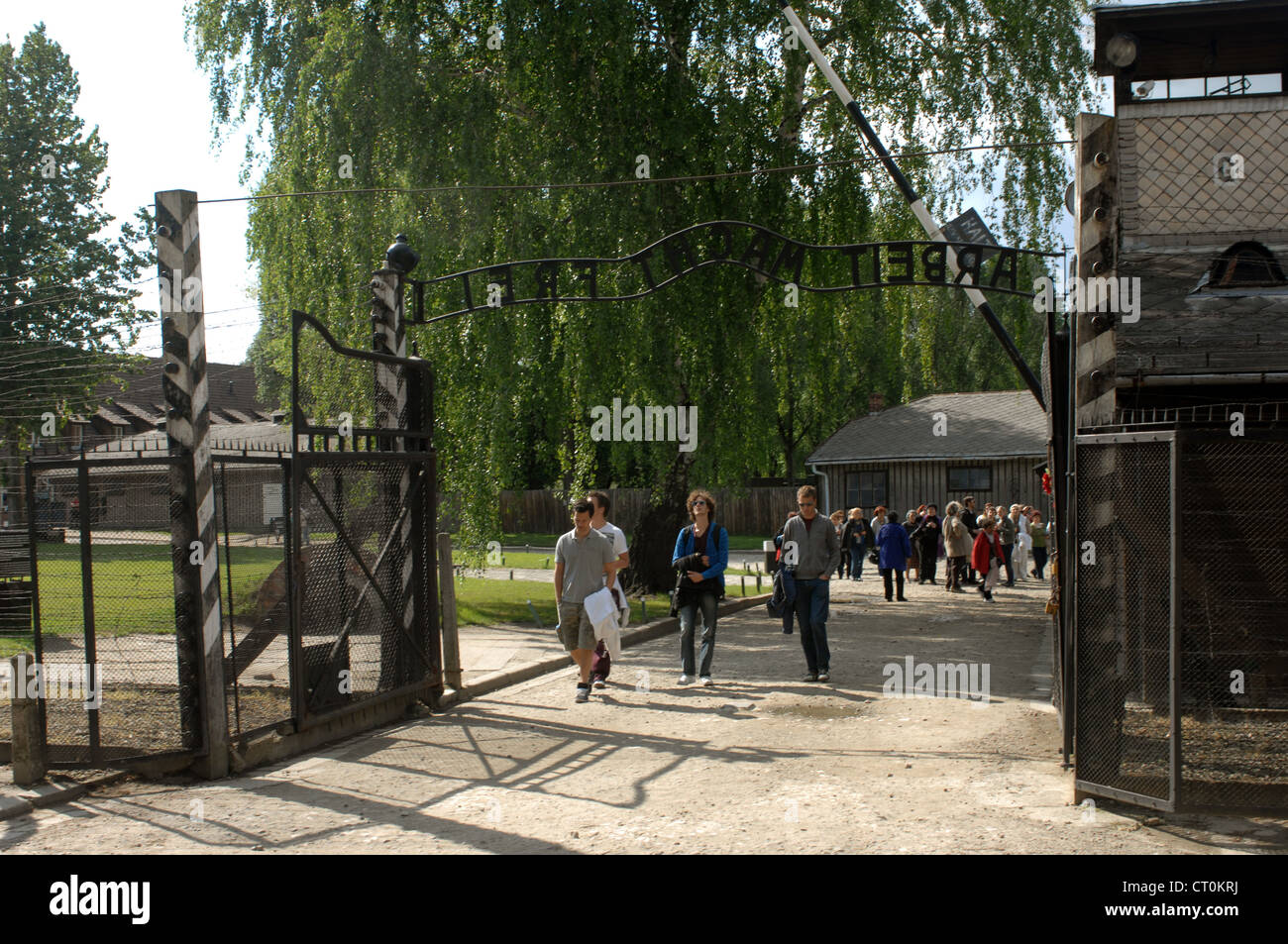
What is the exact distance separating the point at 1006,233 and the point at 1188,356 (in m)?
6.99

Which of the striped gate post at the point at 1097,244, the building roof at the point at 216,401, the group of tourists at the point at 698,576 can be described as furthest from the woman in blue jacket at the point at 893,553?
the building roof at the point at 216,401

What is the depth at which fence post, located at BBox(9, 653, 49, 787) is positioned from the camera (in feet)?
23.8

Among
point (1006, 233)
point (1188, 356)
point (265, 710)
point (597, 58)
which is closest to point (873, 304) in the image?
point (1006, 233)

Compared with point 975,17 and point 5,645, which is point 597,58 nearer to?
point 975,17

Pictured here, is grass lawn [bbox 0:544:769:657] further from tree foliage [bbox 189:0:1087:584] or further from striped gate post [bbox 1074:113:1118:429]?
striped gate post [bbox 1074:113:1118:429]

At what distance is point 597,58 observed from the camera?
607 inches

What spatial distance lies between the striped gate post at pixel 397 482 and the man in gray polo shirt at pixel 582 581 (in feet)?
4.93

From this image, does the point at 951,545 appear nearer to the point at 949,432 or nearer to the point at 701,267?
the point at 701,267

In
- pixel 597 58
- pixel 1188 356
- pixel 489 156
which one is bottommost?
pixel 1188 356

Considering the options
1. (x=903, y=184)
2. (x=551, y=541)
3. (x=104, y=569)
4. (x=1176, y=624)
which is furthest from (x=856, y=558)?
(x=551, y=541)

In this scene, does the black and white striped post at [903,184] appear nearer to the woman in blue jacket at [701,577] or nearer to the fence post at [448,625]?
the woman in blue jacket at [701,577]

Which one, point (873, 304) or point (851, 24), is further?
point (873, 304)

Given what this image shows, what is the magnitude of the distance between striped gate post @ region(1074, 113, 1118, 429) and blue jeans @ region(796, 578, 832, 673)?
4.37 m

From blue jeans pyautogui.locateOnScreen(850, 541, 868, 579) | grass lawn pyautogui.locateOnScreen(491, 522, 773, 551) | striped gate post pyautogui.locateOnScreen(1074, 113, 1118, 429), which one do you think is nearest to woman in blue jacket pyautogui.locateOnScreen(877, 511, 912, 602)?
blue jeans pyautogui.locateOnScreen(850, 541, 868, 579)
